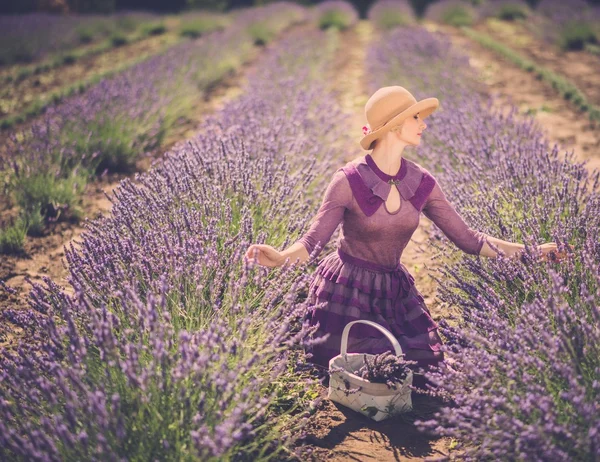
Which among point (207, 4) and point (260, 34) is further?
point (207, 4)

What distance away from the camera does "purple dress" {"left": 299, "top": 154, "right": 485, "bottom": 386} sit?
2.45 meters

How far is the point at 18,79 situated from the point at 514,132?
26.9 feet

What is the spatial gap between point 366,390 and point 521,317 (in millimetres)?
645

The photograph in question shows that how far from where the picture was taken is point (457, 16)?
16688mm

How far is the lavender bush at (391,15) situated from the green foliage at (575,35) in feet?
16.0

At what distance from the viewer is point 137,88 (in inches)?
247

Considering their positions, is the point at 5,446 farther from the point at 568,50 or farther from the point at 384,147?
the point at 568,50

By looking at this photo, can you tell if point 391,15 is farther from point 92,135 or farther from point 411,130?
point 411,130

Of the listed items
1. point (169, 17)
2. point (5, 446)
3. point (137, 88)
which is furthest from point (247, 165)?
point (169, 17)

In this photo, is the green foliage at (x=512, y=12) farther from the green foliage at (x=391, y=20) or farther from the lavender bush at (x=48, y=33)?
the lavender bush at (x=48, y=33)

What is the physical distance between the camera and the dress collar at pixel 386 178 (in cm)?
245


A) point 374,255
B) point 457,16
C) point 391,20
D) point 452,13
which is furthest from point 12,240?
point 452,13

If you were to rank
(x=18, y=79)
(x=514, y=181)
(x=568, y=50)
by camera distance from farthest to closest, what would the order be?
(x=568, y=50) < (x=18, y=79) < (x=514, y=181)

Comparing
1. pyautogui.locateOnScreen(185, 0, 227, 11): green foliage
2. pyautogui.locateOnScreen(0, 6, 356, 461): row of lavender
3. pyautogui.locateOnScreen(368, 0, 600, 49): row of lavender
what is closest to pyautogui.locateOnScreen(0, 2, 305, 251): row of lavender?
pyautogui.locateOnScreen(0, 6, 356, 461): row of lavender
